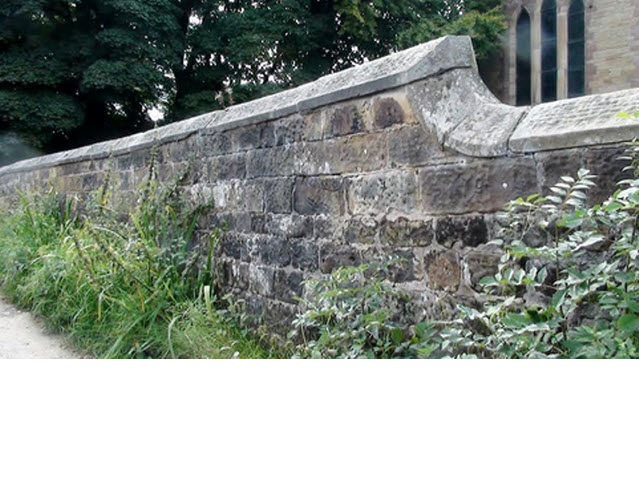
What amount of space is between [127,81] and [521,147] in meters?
14.0

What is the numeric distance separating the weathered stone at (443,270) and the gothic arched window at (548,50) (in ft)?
53.0

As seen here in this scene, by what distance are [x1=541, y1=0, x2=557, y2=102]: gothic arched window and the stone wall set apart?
593 inches

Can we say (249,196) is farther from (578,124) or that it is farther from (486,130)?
(578,124)

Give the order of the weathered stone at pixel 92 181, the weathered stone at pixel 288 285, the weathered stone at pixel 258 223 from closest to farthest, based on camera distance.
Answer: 1. the weathered stone at pixel 288 285
2. the weathered stone at pixel 258 223
3. the weathered stone at pixel 92 181

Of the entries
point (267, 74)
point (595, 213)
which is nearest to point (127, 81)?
point (267, 74)

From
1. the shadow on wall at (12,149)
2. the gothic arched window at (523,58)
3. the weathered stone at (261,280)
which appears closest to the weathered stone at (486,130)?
the weathered stone at (261,280)

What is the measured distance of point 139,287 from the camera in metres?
3.85

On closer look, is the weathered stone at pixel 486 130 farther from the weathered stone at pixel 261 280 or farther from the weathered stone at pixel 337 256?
the weathered stone at pixel 261 280

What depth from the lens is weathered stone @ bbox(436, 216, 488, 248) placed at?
2.25 meters

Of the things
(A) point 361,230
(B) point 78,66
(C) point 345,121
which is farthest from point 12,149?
(A) point 361,230

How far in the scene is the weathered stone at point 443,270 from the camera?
2361mm

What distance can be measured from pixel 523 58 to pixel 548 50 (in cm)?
79

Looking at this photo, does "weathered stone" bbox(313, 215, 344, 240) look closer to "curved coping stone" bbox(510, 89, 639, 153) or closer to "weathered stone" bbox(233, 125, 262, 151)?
"weathered stone" bbox(233, 125, 262, 151)
